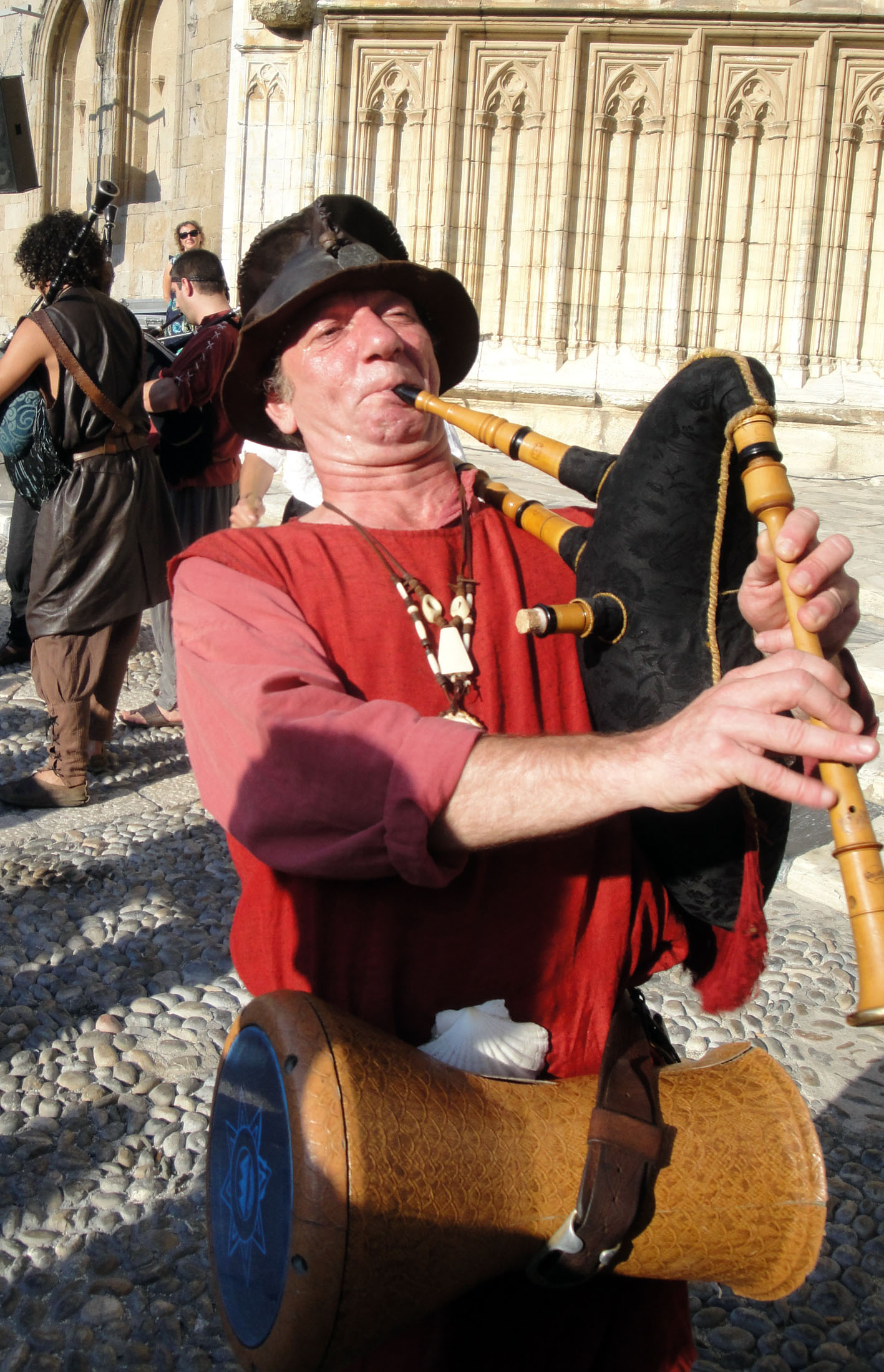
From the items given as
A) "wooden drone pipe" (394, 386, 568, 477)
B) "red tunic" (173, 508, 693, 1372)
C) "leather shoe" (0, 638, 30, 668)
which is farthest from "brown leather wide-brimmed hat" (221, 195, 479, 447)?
"leather shoe" (0, 638, 30, 668)

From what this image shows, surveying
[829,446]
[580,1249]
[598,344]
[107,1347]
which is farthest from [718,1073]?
[598,344]

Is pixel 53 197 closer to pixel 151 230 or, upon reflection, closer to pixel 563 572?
pixel 151 230

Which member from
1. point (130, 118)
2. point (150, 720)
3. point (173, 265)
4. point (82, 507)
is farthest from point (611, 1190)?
point (130, 118)

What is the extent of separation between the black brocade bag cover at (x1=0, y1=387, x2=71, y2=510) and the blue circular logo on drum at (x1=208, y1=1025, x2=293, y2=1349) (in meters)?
3.54

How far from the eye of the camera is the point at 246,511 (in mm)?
4566

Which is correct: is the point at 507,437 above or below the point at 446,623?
above

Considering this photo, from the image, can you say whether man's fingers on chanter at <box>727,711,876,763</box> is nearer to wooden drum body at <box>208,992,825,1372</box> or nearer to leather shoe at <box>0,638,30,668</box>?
wooden drum body at <box>208,992,825,1372</box>

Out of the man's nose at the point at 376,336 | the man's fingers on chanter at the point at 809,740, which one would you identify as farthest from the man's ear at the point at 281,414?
the man's fingers on chanter at the point at 809,740

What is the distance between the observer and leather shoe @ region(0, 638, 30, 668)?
243 inches

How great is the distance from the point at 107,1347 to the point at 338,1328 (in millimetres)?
1114

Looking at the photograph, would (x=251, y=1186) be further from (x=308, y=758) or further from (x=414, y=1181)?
(x=308, y=758)

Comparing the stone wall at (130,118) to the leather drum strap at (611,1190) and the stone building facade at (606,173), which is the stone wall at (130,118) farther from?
the leather drum strap at (611,1190)

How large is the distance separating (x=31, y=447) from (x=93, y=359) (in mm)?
422

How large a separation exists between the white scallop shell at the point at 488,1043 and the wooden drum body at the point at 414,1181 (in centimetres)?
8
